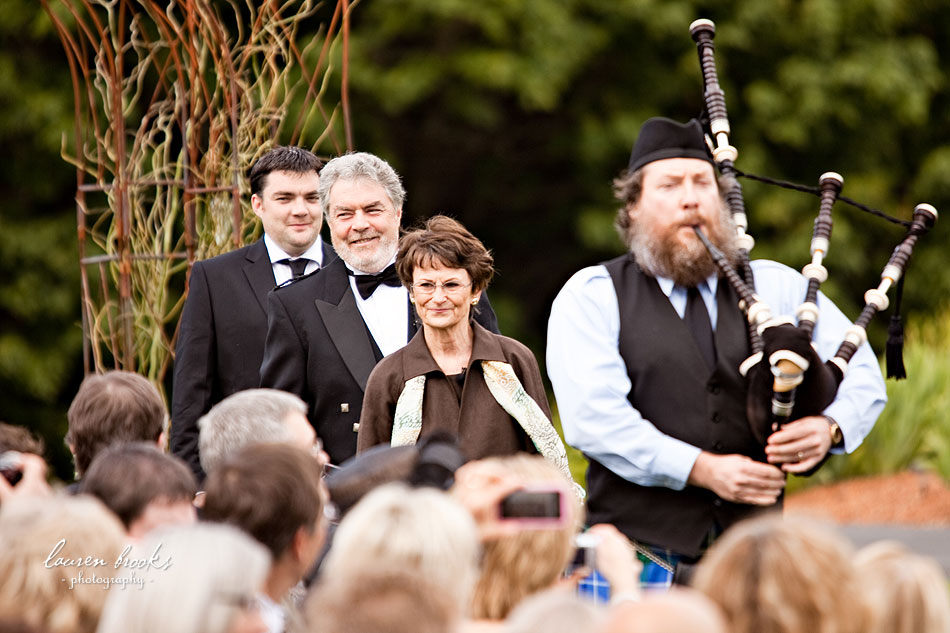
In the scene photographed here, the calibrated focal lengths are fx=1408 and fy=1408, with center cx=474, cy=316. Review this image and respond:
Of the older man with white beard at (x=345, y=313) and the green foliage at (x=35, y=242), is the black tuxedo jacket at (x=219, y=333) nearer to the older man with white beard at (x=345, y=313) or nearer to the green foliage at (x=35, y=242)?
the older man with white beard at (x=345, y=313)

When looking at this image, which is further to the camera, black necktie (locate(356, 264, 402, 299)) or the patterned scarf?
black necktie (locate(356, 264, 402, 299))

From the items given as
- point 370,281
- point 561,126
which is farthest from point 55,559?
point 561,126

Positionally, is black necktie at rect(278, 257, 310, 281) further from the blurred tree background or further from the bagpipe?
the blurred tree background

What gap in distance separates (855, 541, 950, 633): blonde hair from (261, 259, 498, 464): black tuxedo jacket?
7.21ft

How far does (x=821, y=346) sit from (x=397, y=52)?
9012 millimetres

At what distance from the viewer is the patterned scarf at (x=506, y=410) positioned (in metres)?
3.90

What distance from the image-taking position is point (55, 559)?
2.36m

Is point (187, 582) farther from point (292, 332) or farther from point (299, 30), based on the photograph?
point (299, 30)

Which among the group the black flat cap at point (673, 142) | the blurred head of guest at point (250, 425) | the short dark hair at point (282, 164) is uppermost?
the black flat cap at point (673, 142)

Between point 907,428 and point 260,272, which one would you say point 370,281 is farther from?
point 907,428

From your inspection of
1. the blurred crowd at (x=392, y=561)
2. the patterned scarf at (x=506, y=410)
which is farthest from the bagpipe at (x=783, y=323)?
the blurred crowd at (x=392, y=561)

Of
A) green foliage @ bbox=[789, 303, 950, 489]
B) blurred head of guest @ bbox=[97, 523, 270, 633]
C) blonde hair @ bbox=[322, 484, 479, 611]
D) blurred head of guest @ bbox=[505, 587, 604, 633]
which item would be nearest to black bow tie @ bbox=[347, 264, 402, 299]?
blonde hair @ bbox=[322, 484, 479, 611]

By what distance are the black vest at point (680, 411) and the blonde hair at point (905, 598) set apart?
4.79 ft

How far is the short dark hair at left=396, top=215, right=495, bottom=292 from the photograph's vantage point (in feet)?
13.2
